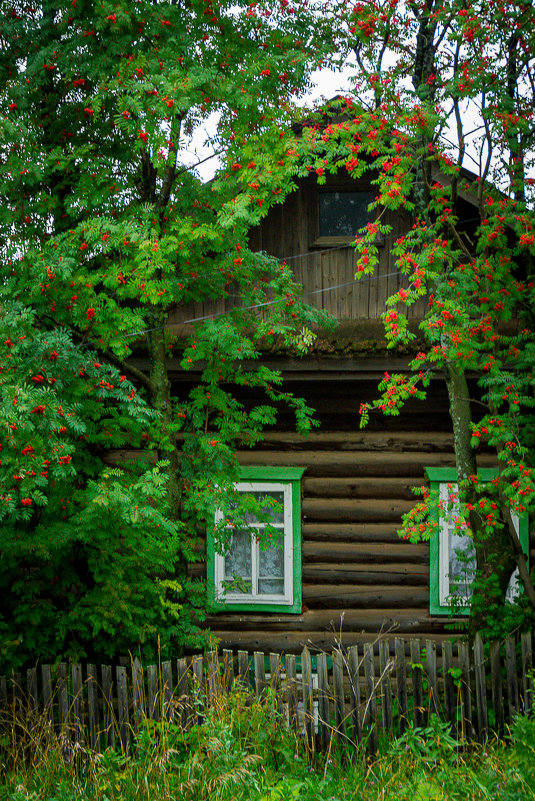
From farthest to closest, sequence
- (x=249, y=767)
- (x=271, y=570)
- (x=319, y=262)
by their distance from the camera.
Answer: (x=319, y=262) < (x=271, y=570) < (x=249, y=767)

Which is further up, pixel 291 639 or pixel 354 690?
pixel 354 690

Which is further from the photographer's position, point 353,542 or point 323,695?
point 353,542

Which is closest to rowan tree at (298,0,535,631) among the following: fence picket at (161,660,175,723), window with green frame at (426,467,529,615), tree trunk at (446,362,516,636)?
tree trunk at (446,362,516,636)

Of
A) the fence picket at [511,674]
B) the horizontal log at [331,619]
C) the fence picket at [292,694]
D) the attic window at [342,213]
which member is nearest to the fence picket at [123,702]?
the fence picket at [292,694]

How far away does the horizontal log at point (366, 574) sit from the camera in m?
8.32

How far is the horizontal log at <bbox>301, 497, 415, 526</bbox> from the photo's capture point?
27.7ft

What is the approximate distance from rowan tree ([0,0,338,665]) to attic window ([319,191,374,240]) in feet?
5.99

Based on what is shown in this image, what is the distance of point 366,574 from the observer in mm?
8367

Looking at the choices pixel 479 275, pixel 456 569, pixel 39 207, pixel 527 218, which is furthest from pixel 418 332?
pixel 39 207

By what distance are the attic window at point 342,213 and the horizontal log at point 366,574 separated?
425 centimetres

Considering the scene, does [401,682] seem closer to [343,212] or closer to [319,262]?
[319,262]

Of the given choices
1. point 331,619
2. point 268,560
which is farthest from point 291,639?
point 268,560

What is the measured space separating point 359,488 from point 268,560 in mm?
1453

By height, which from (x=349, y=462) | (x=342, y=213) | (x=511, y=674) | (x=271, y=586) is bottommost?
(x=511, y=674)
